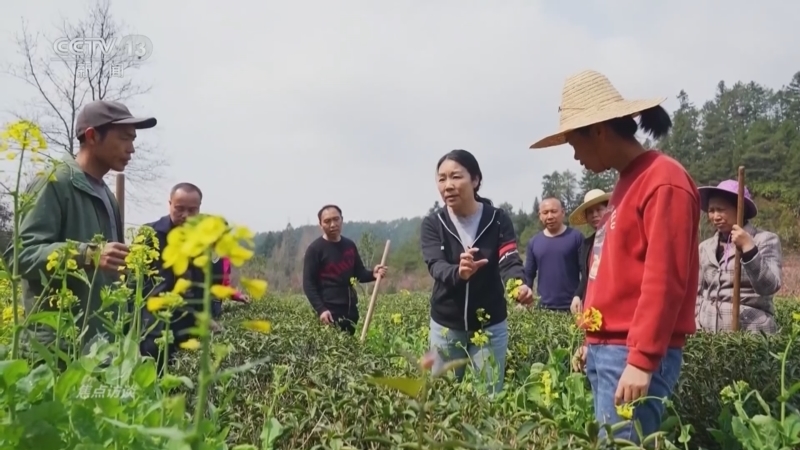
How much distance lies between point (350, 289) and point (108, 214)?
3.37 meters

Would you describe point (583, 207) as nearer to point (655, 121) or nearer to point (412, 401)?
point (655, 121)

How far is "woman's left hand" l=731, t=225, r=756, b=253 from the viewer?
11.8 feet

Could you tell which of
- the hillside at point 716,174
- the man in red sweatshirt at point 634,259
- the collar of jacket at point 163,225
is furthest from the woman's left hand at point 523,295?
the hillside at point 716,174

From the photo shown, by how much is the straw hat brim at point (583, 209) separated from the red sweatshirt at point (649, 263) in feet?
5.69

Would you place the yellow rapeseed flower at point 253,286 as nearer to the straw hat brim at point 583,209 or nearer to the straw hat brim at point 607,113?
the straw hat brim at point 607,113

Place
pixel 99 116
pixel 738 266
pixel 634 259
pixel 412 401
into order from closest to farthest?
pixel 412 401 → pixel 634 259 → pixel 99 116 → pixel 738 266

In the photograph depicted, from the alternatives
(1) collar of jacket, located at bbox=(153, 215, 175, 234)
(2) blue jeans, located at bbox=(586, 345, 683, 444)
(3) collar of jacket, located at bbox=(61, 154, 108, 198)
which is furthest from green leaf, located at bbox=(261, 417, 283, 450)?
(1) collar of jacket, located at bbox=(153, 215, 175, 234)

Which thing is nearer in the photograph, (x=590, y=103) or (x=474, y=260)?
(x=590, y=103)

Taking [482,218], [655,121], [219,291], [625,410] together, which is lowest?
[625,410]

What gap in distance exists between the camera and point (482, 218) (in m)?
3.53

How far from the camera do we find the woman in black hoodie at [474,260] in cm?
344

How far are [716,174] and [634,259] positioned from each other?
1783 inches

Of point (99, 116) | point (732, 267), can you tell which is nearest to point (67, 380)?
point (99, 116)

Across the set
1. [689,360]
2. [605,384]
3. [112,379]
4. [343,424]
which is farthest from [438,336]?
[112,379]
